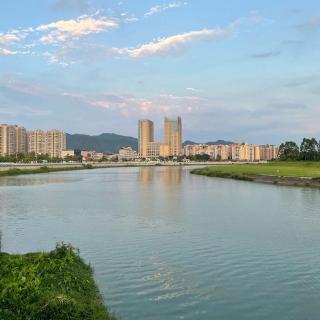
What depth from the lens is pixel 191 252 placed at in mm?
17547

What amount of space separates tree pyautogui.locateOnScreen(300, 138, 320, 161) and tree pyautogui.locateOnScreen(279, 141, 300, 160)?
8.18 feet

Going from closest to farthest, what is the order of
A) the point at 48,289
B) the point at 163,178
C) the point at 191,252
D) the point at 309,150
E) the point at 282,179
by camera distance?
the point at 48,289, the point at 191,252, the point at 282,179, the point at 163,178, the point at 309,150

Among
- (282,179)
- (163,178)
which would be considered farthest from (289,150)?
(282,179)

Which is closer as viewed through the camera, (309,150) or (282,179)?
(282,179)

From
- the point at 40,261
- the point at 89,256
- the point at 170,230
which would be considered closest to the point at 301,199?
the point at 170,230

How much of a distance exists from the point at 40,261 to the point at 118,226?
35.6 feet

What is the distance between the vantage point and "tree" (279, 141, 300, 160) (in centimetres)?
13775

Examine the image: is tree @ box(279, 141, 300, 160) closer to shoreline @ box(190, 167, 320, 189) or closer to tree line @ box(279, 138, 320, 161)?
tree line @ box(279, 138, 320, 161)

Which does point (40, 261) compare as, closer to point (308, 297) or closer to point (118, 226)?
point (308, 297)

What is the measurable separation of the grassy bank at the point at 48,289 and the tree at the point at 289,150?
127m

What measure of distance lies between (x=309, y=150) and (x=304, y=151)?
159 cm

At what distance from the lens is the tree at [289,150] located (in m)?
138

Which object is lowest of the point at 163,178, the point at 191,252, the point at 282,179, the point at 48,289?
the point at 163,178

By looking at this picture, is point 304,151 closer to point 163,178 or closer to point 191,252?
point 163,178
